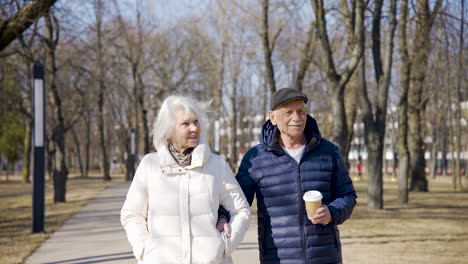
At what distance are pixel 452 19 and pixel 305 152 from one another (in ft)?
46.8

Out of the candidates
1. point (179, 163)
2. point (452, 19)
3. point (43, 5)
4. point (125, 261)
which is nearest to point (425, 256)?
point (125, 261)

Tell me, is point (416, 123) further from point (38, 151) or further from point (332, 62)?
point (38, 151)

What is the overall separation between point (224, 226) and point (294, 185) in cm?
53

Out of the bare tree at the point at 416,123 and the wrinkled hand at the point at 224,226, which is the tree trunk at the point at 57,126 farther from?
the wrinkled hand at the point at 224,226

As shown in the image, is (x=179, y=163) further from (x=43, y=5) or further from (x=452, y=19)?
(x=452, y=19)

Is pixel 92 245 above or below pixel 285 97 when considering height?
below

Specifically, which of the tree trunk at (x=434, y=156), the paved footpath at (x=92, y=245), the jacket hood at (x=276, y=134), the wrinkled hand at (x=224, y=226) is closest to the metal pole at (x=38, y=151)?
the paved footpath at (x=92, y=245)

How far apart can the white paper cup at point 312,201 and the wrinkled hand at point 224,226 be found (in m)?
0.48

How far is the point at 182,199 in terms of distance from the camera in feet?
11.7

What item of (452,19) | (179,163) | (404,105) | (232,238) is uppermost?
(452,19)

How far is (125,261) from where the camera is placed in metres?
8.28

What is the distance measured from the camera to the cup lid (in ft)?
11.7

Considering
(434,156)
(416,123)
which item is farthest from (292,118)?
(434,156)

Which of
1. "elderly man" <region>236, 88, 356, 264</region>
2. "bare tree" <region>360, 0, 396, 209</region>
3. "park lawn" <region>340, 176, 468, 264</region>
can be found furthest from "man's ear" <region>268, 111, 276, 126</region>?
"bare tree" <region>360, 0, 396, 209</region>
